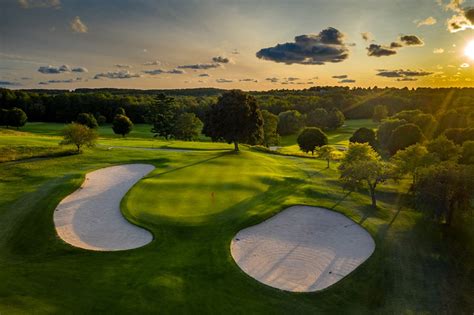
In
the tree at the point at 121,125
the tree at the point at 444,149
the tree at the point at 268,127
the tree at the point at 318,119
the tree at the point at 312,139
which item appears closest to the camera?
the tree at the point at 444,149

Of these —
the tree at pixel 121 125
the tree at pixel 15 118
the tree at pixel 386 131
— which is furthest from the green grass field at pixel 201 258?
the tree at pixel 15 118

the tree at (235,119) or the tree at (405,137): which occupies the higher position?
the tree at (235,119)

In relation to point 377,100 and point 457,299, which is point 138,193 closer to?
point 457,299

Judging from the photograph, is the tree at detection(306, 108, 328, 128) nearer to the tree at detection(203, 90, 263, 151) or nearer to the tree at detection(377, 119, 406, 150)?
the tree at detection(377, 119, 406, 150)

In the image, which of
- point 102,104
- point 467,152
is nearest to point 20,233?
point 467,152

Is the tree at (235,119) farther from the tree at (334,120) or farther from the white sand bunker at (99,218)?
the tree at (334,120)
